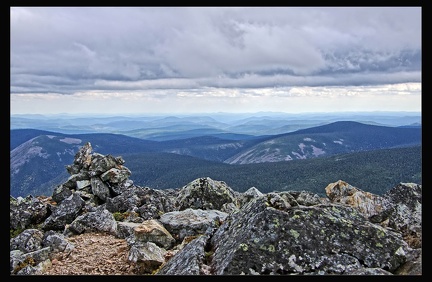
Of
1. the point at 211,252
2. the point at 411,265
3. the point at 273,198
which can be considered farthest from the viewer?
the point at 273,198

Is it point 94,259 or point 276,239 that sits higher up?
point 276,239

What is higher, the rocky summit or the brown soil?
the rocky summit

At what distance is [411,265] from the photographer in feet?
38.0

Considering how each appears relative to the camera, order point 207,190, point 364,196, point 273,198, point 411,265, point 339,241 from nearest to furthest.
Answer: point 411,265 < point 339,241 < point 273,198 < point 364,196 < point 207,190

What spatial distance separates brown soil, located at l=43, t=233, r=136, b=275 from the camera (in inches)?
622

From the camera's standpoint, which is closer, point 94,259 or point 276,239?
point 276,239

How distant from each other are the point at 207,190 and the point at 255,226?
15006 mm

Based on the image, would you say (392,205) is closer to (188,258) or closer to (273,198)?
(273,198)

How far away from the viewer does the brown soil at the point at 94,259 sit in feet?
51.8

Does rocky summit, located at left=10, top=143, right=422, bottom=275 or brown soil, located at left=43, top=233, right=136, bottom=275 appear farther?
brown soil, located at left=43, top=233, right=136, bottom=275

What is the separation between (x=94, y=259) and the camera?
1738 cm
